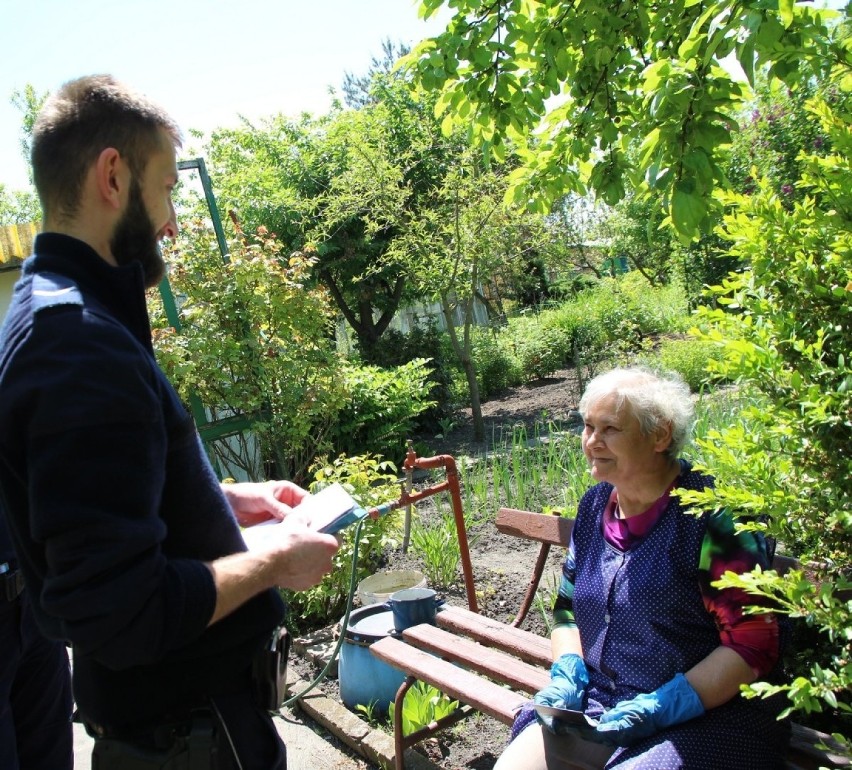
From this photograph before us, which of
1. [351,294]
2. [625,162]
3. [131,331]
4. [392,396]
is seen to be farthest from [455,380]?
[131,331]

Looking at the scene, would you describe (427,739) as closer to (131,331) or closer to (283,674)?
(283,674)

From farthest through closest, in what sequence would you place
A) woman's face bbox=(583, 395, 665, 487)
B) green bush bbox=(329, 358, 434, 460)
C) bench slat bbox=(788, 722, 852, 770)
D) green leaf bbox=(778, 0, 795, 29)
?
green bush bbox=(329, 358, 434, 460) < woman's face bbox=(583, 395, 665, 487) < bench slat bbox=(788, 722, 852, 770) < green leaf bbox=(778, 0, 795, 29)

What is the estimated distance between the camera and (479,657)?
2799 mm

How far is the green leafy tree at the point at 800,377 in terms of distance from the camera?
1487mm

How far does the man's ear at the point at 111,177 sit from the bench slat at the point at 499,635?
2.15 meters

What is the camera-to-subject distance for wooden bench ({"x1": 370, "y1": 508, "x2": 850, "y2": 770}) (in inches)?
101

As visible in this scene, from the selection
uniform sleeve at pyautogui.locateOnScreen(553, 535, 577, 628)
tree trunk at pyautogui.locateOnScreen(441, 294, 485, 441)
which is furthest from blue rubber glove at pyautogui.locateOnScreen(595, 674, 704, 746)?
tree trunk at pyautogui.locateOnScreen(441, 294, 485, 441)

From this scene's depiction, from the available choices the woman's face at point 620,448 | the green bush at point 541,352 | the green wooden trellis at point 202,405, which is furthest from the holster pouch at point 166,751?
the green bush at point 541,352

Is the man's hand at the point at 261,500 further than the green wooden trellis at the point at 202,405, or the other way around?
the green wooden trellis at the point at 202,405

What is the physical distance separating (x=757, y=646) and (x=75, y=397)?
179 cm

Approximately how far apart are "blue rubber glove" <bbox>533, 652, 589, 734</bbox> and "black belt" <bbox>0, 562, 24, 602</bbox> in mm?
1577

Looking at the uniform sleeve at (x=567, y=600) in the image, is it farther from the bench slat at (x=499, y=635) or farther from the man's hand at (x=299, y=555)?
the man's hand at (x=299, y=555)

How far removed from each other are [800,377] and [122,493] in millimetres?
1311

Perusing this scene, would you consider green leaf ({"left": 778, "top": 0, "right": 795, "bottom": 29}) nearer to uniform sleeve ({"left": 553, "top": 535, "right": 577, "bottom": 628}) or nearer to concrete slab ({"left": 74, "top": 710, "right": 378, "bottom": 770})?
uniform sleeve ({"left": 553, "top": 535, "right": 577, "bottom": 628})
